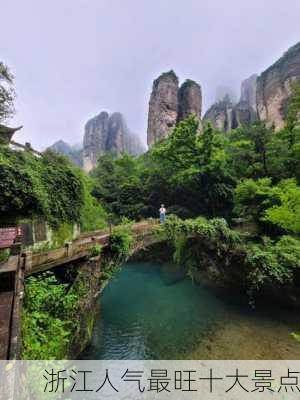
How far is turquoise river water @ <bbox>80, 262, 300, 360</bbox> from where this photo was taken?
23.4 ft

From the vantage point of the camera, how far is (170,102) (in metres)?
40.5

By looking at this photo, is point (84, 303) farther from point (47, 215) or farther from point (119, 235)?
point (47, 215)

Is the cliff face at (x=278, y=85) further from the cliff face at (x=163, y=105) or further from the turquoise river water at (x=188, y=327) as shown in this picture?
the turquoise river water at (x=188, y=327)

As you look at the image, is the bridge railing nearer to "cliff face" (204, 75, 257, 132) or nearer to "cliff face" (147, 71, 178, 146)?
"cliff face" (147, 71, 178, 146)

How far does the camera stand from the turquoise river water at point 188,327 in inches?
281

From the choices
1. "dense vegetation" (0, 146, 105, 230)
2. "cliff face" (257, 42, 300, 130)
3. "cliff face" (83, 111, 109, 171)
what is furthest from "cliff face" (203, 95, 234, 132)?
"dense vegetation" (0, 146, 105, 230)

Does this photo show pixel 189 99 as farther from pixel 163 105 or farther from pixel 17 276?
pixel 17 276

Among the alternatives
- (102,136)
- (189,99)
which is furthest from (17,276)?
(102,136)

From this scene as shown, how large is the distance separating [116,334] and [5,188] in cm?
634

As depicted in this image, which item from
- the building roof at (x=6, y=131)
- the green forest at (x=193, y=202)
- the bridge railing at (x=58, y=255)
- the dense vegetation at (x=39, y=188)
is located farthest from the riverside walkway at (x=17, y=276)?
the building roof at (x=6, y=131)

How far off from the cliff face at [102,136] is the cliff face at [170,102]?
74.5ft

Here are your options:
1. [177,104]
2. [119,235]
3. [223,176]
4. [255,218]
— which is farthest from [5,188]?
[177,104]

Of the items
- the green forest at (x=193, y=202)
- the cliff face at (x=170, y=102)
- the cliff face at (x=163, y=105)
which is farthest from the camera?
the cliff face at (x=170, y=102)

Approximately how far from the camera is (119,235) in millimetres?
7895
